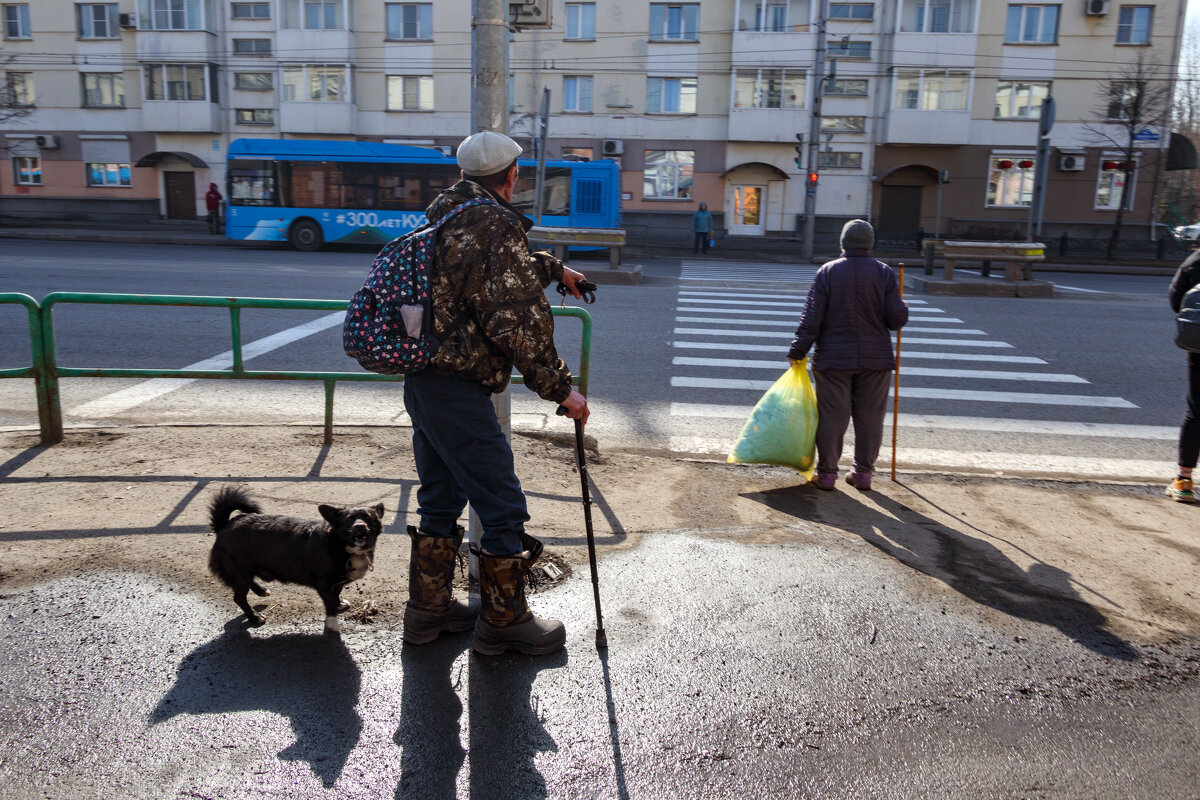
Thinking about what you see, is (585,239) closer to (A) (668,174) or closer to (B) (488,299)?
(B) (488,299)

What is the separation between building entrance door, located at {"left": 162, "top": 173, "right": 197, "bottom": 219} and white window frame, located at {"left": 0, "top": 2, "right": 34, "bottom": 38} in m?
9.57

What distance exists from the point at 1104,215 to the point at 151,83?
41.7 m

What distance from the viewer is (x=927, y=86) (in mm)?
37125

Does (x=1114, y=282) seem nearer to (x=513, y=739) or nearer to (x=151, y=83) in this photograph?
(x=513, y=739)

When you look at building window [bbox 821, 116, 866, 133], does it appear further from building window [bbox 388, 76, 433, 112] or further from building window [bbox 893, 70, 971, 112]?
building window [bbox 388, 76, 433, 112]

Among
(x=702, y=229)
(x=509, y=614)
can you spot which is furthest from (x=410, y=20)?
(x=509, y=614)

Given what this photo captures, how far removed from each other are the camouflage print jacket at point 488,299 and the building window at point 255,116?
41636 mm

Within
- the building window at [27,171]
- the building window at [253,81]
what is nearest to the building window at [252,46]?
the building window at [253,81]

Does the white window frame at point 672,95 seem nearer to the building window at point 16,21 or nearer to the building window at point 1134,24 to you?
the building window at point 1134,24

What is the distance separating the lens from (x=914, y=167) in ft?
125

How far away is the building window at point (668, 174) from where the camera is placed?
127ft

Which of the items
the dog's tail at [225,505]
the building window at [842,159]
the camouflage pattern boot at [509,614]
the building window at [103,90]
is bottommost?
the camouflage pattern boot at [509,614]

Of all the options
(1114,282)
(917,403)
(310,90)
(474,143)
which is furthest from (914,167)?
(474,143)

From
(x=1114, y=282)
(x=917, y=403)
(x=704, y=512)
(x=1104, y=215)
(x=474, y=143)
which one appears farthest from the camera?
(x=1104, y=215)
